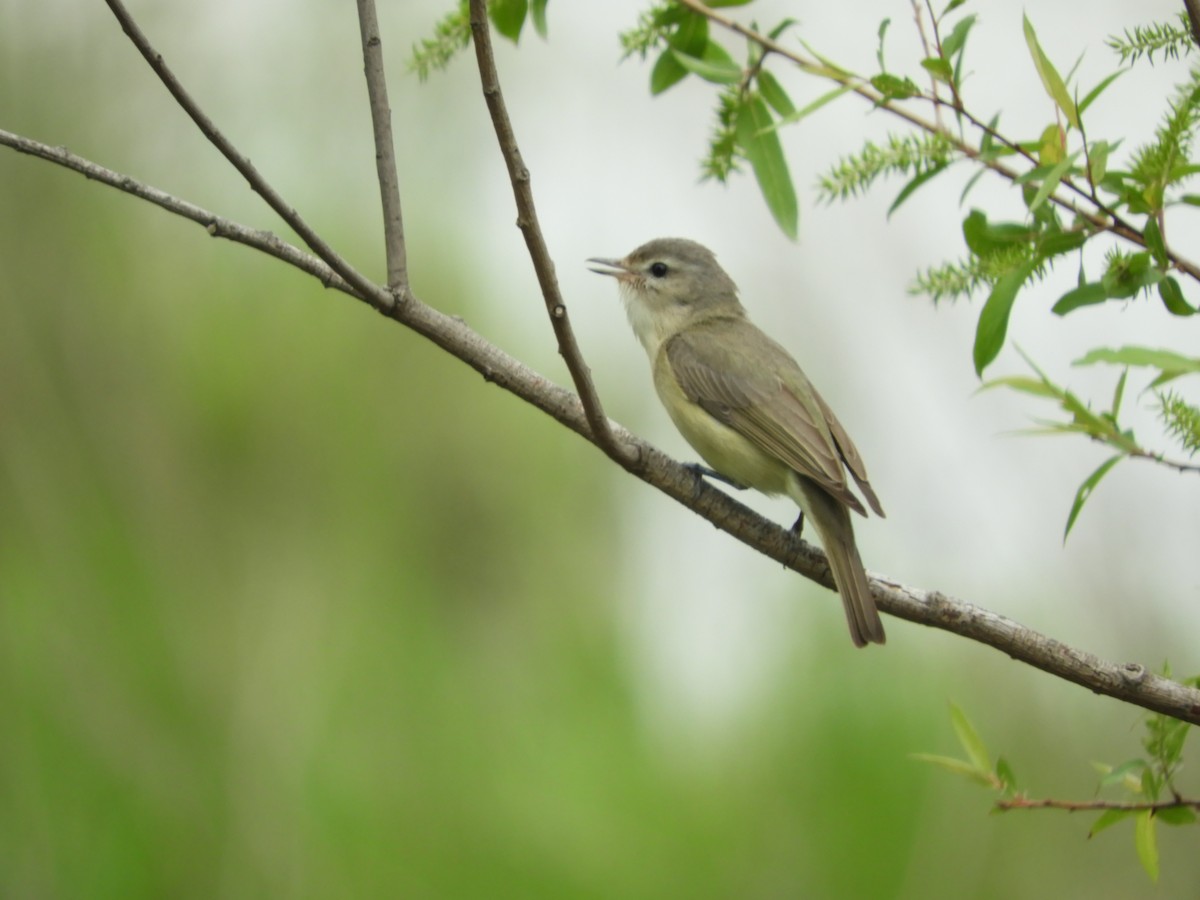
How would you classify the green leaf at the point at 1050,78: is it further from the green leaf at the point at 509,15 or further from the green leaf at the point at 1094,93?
the green leaf at the point at 509,15

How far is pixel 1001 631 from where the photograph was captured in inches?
84.7

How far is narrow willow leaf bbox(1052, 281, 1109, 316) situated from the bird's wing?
1.38 metres

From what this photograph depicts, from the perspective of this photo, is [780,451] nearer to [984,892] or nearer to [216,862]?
[984,892]

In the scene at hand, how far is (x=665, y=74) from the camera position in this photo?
2551 mm

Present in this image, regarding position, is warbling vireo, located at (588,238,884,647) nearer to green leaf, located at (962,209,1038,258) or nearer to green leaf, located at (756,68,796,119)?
green leaf, located at (962,209,1038,258)

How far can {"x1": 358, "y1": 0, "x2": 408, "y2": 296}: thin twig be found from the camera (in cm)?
205

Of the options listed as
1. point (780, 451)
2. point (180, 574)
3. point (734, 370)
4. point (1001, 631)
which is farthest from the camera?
point (180, 574)

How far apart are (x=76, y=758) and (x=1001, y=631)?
4177 mm

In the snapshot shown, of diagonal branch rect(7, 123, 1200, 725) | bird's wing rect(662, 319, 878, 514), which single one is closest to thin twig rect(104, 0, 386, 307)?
diagonal branch rect(7, 123, 1200, 725)

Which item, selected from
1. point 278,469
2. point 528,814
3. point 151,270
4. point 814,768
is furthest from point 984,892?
point 151,270

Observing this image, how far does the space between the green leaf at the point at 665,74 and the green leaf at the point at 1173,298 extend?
1199mm

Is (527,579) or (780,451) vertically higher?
(780,451)

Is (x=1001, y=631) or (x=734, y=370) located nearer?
(x=1001, y=631)

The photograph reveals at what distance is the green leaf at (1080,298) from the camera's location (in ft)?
5.97
